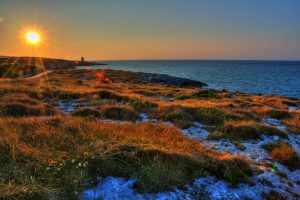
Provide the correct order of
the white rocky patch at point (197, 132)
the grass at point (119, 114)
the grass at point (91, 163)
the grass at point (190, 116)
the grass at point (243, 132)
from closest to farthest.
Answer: the grass at point (91, 163) → the grass at point (243, 132) → the white rocky patch at point (197, 132) → the grass at point (190, 116) → the grass at point (119, 114)

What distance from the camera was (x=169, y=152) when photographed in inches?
193

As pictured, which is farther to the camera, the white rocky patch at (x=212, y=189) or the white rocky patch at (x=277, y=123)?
the white rocky patch at (x=277, y=123)

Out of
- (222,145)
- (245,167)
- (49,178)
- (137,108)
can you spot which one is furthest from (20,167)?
(137,108)

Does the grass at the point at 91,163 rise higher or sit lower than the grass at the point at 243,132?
higher

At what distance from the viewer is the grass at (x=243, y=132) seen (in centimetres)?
759

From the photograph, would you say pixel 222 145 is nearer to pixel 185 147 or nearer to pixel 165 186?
pixel 185 147

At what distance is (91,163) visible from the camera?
4391 mm

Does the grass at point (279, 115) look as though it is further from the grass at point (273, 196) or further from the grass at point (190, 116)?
the grass at point (273, 196)

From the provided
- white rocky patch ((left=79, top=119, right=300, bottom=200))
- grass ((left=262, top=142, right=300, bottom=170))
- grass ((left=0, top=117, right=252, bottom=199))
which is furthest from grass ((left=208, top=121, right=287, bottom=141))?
grass ((left=0, top=117, right=252, bottom=199))

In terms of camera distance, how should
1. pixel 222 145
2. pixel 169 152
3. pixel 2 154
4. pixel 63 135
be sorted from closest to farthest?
pixel 2 154, pixel 169 152, pixel 63 135, pixel 222 145

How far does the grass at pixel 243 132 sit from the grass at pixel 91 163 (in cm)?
241

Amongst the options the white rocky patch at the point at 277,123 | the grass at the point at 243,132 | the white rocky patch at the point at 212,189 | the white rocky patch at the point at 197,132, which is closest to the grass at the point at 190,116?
the white rocky patch at the point at 197,132

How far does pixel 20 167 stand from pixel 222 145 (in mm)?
6146

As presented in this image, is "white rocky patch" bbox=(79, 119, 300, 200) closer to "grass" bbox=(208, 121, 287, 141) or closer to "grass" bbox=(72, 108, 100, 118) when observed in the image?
"grass" bbox=(208, 121, 287, 141)
